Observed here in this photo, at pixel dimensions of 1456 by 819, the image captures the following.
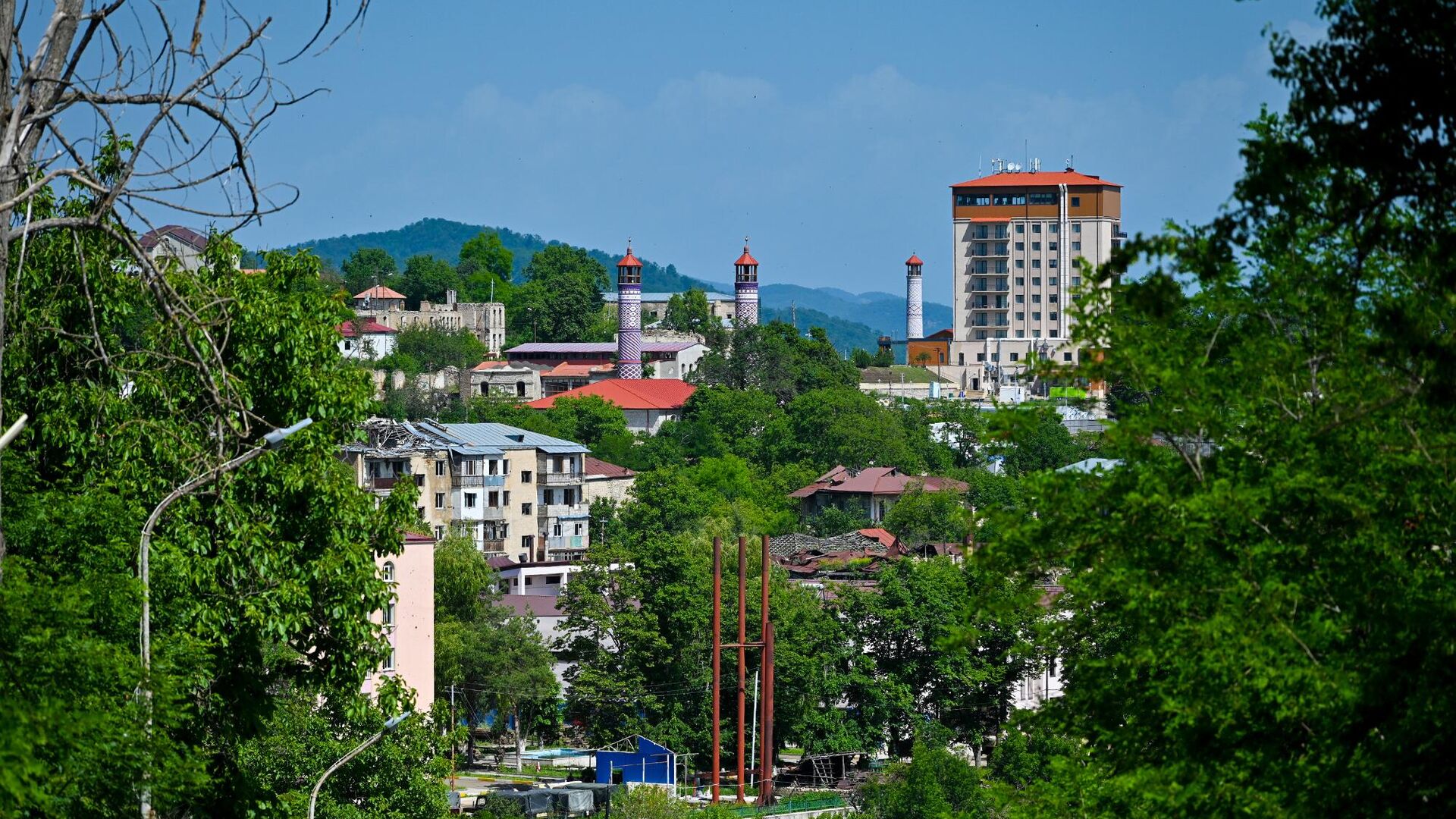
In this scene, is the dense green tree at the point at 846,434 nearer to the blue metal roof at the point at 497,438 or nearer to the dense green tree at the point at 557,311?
the blue metal roof at the point at 497,438

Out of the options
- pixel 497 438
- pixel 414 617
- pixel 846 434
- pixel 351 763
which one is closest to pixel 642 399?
pixel 846 434

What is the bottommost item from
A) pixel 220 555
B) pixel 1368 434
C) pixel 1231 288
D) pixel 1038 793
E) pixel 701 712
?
pixel 701 712

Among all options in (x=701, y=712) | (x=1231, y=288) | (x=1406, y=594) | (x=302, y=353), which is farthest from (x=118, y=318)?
(x=701, y=712)

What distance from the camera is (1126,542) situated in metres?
13.6

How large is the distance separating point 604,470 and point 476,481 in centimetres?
1598

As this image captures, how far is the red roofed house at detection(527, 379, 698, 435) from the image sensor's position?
123188mm

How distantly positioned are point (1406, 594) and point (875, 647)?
43177 millimetres

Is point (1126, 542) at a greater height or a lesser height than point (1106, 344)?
lesser

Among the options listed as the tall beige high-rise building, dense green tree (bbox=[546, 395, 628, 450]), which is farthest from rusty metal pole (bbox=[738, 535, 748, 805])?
the tall beige high-rise building

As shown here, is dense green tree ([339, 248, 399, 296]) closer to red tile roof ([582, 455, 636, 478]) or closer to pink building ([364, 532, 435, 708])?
red tile roof ([582, 455, 636, 478])

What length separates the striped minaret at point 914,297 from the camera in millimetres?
183250

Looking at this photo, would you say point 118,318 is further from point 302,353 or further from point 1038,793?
point 1038,793

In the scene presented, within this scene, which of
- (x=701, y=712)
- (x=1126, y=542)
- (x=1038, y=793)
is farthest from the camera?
(x=701, y=712)

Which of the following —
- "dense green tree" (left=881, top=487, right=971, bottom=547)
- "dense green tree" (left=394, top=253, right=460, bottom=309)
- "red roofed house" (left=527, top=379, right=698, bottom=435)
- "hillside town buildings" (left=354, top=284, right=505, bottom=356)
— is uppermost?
"dense green tree" (left=394, top=253, right=460, bottom=309)
